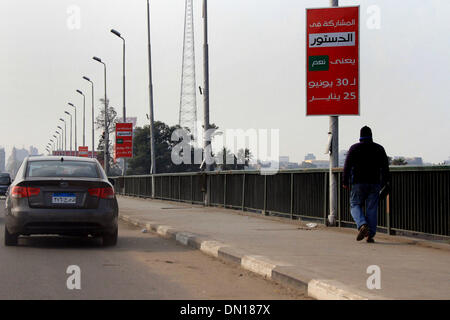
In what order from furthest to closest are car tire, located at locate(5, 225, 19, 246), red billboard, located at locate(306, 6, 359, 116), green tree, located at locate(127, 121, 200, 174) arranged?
green tree, located at locate(127, 121, 200, 174)
red billboard, located at locate(306, 6, 359, 116)
car tire, located at locate(5, 225, 19, 246)

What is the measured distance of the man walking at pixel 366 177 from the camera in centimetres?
1090

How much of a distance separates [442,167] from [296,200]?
20.2ft

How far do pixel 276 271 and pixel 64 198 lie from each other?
4530mm

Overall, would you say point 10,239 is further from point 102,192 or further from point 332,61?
point 332,61

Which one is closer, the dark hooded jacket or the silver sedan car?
the silver sedan car

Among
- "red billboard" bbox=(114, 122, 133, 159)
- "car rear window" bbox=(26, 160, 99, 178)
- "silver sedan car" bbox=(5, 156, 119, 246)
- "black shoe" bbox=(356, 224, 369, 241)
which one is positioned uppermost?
"red billboard" bbox=(114, 122, 133, 159)

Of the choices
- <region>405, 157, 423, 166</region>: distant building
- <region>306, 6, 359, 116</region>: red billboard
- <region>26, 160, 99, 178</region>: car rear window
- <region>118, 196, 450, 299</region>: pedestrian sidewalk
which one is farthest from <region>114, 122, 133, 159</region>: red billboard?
<region>26, 160, 99, 178</region>: car rear window

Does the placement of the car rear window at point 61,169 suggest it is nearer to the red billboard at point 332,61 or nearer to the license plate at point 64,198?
the license plate at point 64,198

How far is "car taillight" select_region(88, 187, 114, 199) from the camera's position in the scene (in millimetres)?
11248

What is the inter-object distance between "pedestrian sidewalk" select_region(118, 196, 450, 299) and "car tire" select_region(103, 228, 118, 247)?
1.26 m

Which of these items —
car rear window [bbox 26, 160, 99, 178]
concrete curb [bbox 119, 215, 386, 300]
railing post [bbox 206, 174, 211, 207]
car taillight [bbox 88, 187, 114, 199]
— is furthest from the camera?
railing post [bbox 206, 174, 211, 207]

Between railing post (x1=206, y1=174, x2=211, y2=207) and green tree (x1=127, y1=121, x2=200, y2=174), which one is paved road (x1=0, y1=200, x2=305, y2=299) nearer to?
railing post (x1=206, y1=174, x2=211, y2=207)

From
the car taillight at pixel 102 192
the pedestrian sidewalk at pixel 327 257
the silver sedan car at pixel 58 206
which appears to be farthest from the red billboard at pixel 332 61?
the silver sedan car at pixel 58 206

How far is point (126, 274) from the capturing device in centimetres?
847
